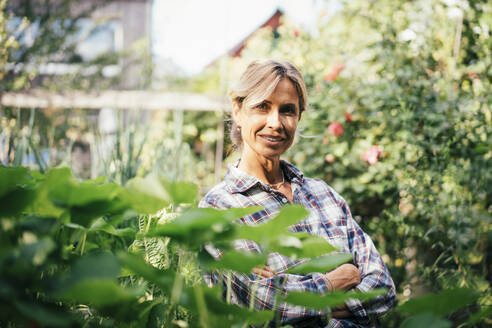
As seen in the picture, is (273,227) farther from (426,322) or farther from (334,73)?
(334,73)

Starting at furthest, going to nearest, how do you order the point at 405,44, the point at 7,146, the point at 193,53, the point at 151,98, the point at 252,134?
the point at 193,53
the point at 151,98
the point at 405,44
the point at 7,146
the point at 252,134

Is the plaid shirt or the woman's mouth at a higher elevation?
the woman's mouth

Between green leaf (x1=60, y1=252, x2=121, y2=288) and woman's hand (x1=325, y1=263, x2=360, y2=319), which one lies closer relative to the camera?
green leaf (x1=60, y1=252, x2=121, y2=288)

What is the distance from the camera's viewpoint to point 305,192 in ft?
5.63

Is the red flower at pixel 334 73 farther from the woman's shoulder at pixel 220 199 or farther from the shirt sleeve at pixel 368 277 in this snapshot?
the woman's shoulder at pixel 220 199

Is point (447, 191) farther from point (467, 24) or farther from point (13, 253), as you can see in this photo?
point (13, 253)

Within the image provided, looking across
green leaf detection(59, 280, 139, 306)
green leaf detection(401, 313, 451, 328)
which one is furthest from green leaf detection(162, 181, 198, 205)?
green leaf detection(401, 313, 451, 328)

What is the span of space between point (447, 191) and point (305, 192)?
3.06 ft

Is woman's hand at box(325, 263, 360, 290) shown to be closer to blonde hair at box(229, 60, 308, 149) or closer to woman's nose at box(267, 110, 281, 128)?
woman's nose at box(267, 110, 281, 128)

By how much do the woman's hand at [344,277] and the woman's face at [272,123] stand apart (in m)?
0.52

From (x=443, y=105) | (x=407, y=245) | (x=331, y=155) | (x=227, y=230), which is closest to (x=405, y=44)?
(x=443, y=105)

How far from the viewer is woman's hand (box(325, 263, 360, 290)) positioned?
1.35 m

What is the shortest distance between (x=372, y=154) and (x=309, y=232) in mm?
1232

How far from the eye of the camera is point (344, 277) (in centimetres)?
138
